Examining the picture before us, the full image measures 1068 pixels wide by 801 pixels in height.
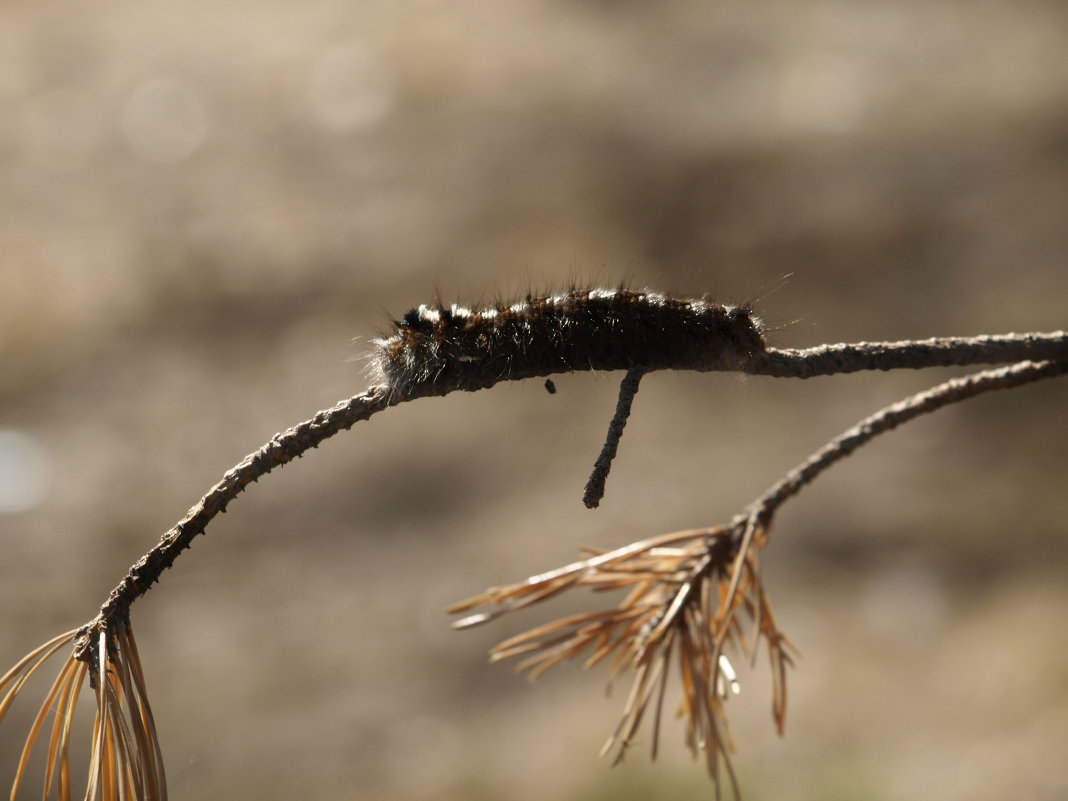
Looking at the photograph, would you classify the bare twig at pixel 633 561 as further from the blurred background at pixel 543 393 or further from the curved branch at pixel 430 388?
the blurred background at pixel 543 393

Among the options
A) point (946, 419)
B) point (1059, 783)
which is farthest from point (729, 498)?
point (1059, 783)

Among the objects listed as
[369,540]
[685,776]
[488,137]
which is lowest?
[685,776]

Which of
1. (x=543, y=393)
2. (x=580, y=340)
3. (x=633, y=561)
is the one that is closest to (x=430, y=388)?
(x=580, y=340)

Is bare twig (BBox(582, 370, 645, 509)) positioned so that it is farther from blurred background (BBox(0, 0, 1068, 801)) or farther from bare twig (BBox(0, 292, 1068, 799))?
blurred background (BBox(0, 0, 1068, 801))

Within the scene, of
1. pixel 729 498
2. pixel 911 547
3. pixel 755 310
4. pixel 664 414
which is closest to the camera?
pixel 755 310

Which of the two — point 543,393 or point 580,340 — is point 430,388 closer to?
point 580,340

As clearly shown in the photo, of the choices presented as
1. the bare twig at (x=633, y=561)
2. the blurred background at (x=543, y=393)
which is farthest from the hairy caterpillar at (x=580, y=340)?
the blurred background at (x=543, y=393)

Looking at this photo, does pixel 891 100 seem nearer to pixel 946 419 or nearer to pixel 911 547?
pixel 946 419

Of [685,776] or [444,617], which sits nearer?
[685,776]

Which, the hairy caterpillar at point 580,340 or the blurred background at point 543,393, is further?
the blurred background at point 543,393
